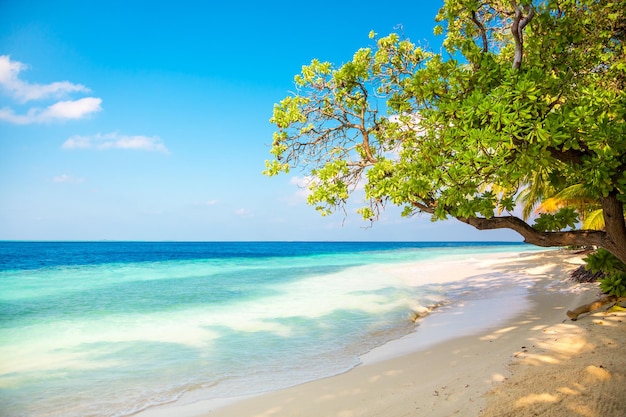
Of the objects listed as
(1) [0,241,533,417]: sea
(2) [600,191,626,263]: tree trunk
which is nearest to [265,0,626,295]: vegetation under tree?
(2) [600,191,626,263]: tree trunk

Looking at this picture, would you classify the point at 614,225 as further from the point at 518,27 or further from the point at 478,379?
the point at 518,27

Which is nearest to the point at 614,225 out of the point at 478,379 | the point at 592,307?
the point at 478,379

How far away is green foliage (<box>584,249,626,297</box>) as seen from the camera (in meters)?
5.08

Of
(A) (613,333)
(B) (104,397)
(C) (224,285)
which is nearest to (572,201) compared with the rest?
(A) (613,333)

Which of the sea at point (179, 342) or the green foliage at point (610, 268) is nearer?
the sea at point (179, 342)

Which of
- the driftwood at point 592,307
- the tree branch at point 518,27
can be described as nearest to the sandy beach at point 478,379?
the driftwood at point 592,307

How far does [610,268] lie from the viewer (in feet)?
16.7

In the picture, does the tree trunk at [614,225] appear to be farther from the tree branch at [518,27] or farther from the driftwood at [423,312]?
the driftwood at [423,312]

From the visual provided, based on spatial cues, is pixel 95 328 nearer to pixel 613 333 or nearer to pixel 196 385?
pixel 196 385

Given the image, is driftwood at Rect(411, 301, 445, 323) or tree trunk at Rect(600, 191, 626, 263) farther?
driftwood at Rect(411, 301, 445, 323)

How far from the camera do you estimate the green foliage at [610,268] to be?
5078mm

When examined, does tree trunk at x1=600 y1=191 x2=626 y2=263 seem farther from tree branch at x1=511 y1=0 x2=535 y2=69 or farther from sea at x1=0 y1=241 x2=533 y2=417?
sea at x1=0 y1=241 x2=533 y2=417

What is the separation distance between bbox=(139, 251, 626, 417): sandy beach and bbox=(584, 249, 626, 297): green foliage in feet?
1.14

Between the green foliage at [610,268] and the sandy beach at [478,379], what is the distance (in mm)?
348
